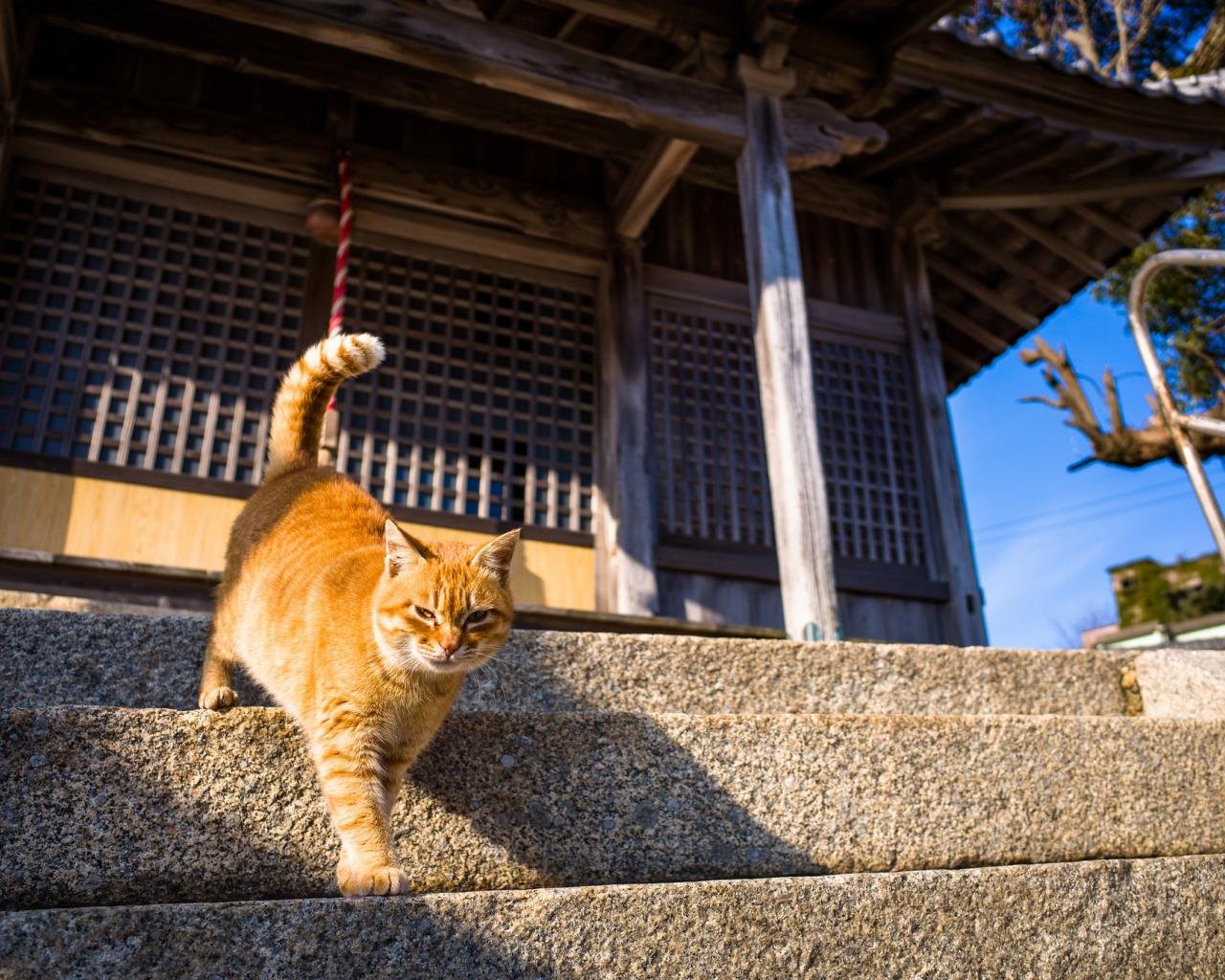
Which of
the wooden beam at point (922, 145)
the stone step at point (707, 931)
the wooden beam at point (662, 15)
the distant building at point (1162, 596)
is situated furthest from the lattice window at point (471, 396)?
the distant building at point (1162, 596)

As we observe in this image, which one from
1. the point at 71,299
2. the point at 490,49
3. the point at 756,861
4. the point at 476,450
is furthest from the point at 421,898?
the point at 71,299

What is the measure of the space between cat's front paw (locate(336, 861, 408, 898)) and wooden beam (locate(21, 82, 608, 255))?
505cm

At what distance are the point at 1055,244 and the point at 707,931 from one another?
7.15 m

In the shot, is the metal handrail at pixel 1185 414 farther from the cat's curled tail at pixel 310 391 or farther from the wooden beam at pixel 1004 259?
the wooden beam at pixel 1004 259

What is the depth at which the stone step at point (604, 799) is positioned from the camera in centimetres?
184

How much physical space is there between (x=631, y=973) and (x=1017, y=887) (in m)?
0.93

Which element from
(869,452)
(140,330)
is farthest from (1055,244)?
(140,330)

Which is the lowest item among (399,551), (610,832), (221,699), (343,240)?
(610,832)

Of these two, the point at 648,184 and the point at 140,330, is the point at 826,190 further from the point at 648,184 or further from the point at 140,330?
the point at 140,330

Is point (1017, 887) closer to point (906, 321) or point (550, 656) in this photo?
point (550, 656)

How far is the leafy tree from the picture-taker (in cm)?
1112

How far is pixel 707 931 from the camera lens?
1910 mm

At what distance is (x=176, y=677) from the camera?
8.94 feet

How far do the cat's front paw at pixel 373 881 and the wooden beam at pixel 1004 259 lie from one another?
7.07m
